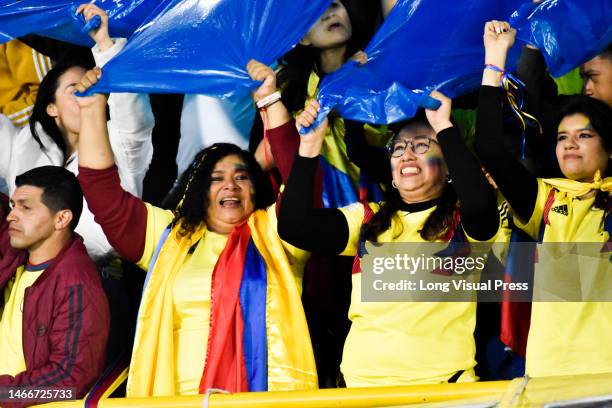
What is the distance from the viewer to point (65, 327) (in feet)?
13.5

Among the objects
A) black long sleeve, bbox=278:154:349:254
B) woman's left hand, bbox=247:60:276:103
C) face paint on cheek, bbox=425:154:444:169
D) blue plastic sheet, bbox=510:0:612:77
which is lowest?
black long sleeve, bbox=278:154:349:254

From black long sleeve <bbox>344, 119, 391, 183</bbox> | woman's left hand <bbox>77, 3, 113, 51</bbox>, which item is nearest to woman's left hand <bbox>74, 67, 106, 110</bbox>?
woman's left hand <bbox>77, 3, 113, 51</bbox>

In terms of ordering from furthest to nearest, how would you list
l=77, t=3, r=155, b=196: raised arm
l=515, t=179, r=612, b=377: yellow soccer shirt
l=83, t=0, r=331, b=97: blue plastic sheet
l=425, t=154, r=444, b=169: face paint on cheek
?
1. l=77, t=3, r=155, b=196: raised arm
2. l=83, t=0, r=331, b=97: blue plastic sheet
3. l=425, t=154, r=444, b=169: face paint on cheek
4. l=515, t=179, r=612, b=377: yellow soccer shirt

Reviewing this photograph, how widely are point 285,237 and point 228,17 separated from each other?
0.74 meters

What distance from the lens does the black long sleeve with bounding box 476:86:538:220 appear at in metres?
3.69

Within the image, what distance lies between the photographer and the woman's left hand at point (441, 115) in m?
3.82

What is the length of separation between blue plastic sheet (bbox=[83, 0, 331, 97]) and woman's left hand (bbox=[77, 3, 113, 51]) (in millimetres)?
161

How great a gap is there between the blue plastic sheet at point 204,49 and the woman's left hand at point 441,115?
517mm

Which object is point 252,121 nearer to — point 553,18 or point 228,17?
point 228,17

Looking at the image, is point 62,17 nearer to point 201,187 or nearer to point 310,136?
point 201,187

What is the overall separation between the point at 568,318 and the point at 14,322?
1818 mm

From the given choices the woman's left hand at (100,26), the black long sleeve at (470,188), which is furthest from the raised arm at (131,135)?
the black long sleeve at (470,188)

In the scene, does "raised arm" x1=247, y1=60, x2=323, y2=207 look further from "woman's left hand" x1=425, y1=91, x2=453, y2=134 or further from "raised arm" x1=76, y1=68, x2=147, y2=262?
"raised arm" x1=76, y1=68, x2=147, y2=262

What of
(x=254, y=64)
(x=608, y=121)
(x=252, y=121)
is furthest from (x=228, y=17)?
(x=608, y=121)
